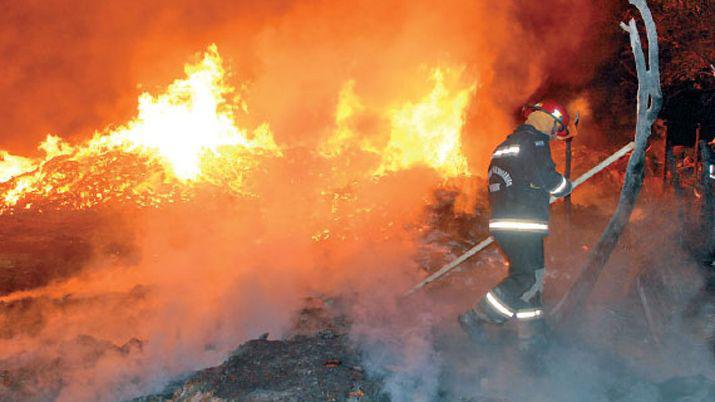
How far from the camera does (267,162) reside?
9500 millimetres

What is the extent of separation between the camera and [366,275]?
638cm

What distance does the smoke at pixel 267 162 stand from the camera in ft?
16.5

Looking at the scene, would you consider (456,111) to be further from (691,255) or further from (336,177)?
(691,255)

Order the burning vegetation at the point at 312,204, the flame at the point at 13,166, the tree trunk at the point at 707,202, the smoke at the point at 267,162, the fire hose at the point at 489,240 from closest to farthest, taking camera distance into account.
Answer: the burning vegetation at the point at 312,204, the fire hose at the point at 489,240, the smoke at the point at 267,162, the tree trunk at the point at 707,202, the flame at the point at 13,166

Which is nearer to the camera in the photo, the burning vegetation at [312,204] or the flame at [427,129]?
the burning vegetation at [312,204]

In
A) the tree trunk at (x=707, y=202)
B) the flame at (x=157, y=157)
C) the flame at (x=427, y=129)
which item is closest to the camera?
the tree trunk at (x=707, y=202)

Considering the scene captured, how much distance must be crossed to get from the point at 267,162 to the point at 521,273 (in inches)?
237

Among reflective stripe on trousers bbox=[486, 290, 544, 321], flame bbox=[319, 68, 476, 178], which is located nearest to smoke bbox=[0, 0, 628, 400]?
flame bbox=[319, 68, 476, 178]

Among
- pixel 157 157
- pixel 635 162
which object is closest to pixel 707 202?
pixel 635 162

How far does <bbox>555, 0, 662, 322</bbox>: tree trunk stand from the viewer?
431cm

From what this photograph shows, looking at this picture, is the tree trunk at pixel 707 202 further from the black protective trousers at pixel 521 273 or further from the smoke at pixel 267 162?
the smoke at pixel 267 162

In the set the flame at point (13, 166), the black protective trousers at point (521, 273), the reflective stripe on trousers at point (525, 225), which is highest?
the flame at point (13, 166)

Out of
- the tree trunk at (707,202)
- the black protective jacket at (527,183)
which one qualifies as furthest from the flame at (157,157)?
the tree trunk at (707,202)

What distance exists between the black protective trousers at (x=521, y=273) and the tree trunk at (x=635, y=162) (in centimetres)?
63
